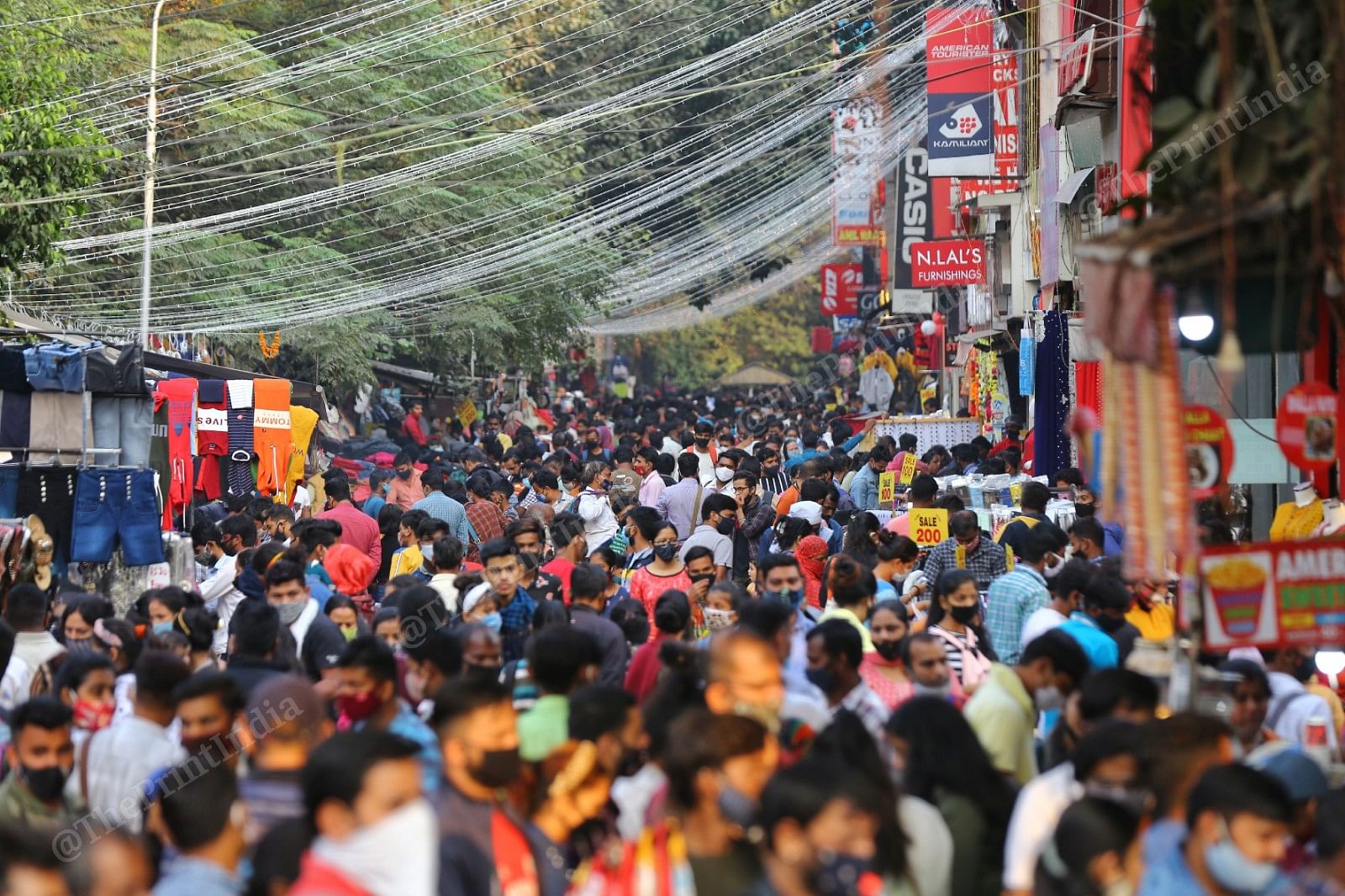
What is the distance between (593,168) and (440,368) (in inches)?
232

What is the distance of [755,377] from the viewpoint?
63.3 metres

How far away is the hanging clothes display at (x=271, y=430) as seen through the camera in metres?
15.9

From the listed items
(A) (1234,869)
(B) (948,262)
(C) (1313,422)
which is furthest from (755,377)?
(A) (1234,869)

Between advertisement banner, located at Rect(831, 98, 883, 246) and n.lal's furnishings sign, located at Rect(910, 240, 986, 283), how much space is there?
6.71 m

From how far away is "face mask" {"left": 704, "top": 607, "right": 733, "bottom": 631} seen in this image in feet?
28.0

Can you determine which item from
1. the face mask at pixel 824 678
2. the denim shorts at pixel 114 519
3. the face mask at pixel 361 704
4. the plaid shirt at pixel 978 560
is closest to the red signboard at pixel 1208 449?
the face mask at pixel 824 678

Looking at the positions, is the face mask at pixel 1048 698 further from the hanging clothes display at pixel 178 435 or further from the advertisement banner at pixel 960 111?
the advertisement banner at pixel 960 111

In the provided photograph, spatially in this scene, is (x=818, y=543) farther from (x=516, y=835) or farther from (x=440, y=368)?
(x=440, y=368)

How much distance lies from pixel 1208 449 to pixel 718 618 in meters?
2.67

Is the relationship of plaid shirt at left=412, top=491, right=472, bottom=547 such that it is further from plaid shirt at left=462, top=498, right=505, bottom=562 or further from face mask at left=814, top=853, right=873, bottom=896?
face mask at left=814, top=853, right=873, bottom=896

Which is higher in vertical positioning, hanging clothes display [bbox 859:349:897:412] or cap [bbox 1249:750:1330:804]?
hanging clothes display [bbox 859:349:897:412]

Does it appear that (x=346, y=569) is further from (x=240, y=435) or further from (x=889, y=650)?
(x=240, y=435)

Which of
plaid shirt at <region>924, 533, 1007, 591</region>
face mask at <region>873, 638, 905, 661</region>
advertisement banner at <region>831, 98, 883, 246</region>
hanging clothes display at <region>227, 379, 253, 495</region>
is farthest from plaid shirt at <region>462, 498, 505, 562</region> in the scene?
advertisement banner at <region>831, 98, 883, 246</region>

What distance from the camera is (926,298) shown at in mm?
31672
